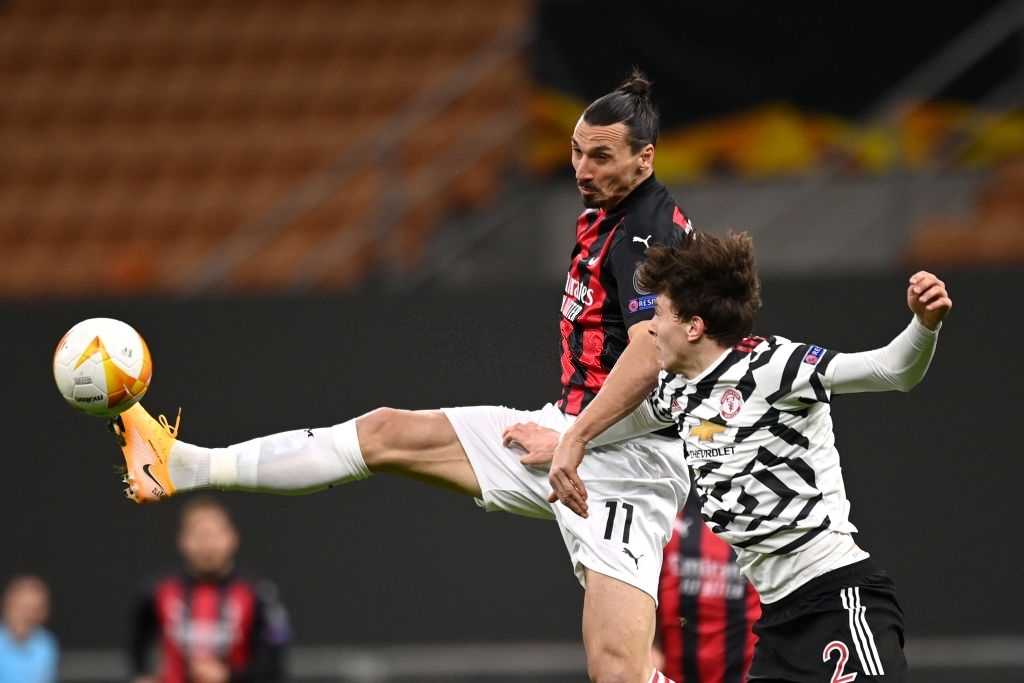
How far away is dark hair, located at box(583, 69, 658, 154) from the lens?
4930 mm

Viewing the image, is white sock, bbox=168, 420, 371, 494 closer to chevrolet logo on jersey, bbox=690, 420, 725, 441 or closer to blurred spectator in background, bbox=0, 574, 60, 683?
chevrolet logo on jersey, bbox=690, 420, 725, 441

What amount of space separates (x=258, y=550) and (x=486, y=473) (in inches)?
205

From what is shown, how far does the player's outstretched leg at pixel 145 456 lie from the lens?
16.2ft

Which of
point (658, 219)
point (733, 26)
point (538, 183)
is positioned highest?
point (733, 26)

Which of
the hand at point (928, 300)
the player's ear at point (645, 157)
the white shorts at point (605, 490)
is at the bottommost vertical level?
the white shorts at point (605, 490)

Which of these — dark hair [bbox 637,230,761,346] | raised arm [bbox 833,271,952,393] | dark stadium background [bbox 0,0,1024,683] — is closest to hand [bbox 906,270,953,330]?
raised arm [bbox 833,271,952,393]

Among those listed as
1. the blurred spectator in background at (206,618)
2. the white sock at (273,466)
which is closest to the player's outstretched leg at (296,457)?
the white sock at (273,466)

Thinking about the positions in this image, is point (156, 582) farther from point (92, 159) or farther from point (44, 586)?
point (92, 159)

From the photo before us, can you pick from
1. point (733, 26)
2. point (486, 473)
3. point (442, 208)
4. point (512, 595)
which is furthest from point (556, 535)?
point (486, 473)

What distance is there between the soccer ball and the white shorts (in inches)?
39.3

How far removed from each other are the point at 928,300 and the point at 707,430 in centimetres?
74

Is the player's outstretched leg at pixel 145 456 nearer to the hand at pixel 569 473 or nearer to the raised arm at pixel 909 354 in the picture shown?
the hand at pixel 569 473

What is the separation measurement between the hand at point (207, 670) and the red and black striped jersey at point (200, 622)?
46mm

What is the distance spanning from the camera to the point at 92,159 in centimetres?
1282
